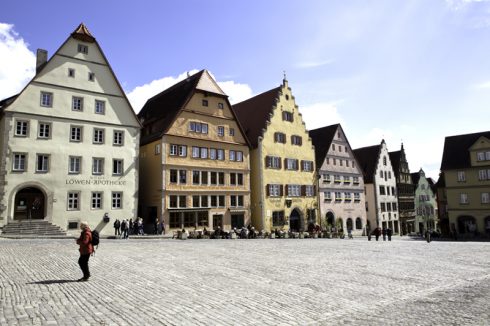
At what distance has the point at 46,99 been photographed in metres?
28.6

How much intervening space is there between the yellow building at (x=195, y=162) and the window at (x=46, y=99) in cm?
921

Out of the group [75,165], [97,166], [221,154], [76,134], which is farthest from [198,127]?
[75,165]

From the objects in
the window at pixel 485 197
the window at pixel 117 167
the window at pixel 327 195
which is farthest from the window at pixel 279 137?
the window at pixel 485 197

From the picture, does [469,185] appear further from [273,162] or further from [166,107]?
[166,107]

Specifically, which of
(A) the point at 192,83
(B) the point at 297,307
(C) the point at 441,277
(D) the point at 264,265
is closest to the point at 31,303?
(B) the point at 297,307

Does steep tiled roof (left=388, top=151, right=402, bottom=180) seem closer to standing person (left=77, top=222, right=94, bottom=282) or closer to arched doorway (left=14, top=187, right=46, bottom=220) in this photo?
arched doorway (left=14, top=187, right=46, bottom=220)

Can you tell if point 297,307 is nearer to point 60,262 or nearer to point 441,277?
point 441,277

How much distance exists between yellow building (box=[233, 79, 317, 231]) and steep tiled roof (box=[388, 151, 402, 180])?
22794mm

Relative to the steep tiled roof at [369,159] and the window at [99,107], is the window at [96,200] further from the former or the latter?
the steep tiled roof at [369,159]

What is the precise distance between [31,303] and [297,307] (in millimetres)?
5892

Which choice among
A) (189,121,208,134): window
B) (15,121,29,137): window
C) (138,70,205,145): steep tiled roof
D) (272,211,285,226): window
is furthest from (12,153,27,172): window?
(272,211,285,226): window

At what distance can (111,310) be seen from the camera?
7.82m

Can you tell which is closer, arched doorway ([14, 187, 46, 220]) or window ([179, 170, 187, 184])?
arched doorway ([14, 187, 46, 220])

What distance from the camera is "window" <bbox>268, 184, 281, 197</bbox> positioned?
41.4m
